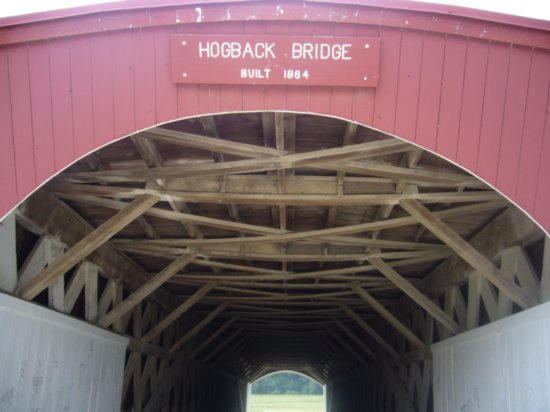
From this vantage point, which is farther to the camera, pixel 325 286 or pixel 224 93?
pixel 325 286

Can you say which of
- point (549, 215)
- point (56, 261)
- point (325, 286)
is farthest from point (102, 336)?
point (549, 215)

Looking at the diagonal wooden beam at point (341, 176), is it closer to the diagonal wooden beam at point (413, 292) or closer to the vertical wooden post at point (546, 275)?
the diagonal wooden beam at point (413, 292)

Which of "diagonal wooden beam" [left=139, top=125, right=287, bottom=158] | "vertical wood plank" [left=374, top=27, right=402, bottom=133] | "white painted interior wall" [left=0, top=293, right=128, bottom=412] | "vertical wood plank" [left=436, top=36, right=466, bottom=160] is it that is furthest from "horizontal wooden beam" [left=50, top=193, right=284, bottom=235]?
"vertical wood plank" [left=436, top=36, right=466, bottom=160]

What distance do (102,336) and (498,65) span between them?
7741 mm

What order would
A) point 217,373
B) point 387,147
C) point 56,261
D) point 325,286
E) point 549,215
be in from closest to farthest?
point 549,215
point 387,147
point 56,261
point 325,286
point 217,373

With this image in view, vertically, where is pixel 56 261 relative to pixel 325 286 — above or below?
below

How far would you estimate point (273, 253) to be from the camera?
1274 centimetres

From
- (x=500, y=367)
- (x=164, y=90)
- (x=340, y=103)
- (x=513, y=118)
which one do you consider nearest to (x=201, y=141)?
(x=164, y=90)

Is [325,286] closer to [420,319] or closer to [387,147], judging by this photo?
[420,319]

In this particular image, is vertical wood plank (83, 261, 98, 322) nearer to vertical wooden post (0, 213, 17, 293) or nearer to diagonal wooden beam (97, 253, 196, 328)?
diagonal wooden beam (97, 253, 196, 328)

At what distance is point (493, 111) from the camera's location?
652 centimetres

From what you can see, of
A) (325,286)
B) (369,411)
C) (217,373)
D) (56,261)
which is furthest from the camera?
(217,373)

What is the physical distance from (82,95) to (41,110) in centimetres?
38

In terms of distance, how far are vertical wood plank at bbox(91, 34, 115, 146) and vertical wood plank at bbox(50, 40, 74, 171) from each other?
0.22 m
